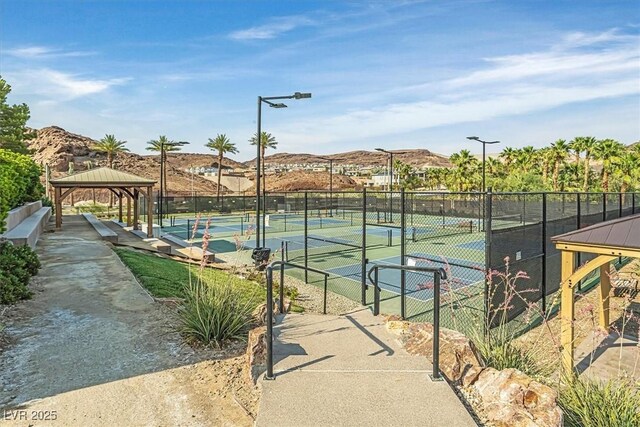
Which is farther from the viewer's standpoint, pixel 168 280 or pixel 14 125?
pixel 14 125

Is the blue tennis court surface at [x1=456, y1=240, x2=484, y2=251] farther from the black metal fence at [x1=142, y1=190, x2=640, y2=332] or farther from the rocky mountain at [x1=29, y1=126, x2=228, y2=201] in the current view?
the rocky mountain at [x1=29, y1=126, x2=228, y2=201]

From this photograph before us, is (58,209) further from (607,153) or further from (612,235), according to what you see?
(607,153)

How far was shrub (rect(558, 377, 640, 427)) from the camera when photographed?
3.69m

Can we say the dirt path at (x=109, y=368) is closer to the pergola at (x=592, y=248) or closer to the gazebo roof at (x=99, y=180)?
the pergola at (x=592, y=248)

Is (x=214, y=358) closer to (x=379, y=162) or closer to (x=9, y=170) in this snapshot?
(x=9, y=170)

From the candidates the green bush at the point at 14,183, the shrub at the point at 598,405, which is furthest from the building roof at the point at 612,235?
the green bush at the point at 14,183

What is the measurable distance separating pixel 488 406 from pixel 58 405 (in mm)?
3793

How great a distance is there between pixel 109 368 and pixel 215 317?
4.12 ft

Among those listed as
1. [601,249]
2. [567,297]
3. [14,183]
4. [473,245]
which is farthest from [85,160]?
[601,249]

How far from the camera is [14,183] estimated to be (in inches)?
531

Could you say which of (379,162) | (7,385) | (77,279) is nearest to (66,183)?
(77,279)

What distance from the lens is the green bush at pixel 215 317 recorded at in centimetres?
541

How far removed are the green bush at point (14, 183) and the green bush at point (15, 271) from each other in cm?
55

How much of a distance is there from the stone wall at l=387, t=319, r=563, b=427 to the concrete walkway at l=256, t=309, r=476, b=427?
230mm
